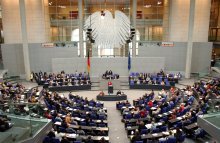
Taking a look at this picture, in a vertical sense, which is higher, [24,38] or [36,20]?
[36,20]

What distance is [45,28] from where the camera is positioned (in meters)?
30.6

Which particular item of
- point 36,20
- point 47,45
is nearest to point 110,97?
point 47,45

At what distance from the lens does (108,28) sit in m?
21.1

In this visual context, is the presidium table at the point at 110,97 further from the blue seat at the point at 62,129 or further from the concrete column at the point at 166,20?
the concrete column at the point at 166,20

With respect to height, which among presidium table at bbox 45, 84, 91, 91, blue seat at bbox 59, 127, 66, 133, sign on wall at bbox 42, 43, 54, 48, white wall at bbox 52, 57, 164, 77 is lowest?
blue seat at bbox 59, 127, 66, 133

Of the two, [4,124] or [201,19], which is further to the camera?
[201,19]

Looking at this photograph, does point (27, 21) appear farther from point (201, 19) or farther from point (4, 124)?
point (4, 124)

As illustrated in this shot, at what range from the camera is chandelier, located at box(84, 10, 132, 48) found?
822 inches

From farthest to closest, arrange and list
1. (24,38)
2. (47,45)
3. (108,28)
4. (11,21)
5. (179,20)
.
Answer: (179,20) → (47,45) → (11,21) → (24,38) → (108,28)

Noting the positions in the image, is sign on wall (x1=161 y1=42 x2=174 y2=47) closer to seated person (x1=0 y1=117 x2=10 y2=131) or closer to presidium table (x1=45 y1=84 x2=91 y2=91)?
presidium table (x1=45 y1=84 x2=91 y2=91)

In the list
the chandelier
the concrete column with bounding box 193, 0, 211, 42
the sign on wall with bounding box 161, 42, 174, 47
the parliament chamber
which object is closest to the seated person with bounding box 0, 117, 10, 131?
the parliament chamber

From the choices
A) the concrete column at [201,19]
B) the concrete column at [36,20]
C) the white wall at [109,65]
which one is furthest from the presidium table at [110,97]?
the concrete column at [201,19]

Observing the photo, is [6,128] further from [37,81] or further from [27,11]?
[27,11]

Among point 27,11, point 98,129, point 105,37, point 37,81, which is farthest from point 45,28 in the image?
point 98,129
